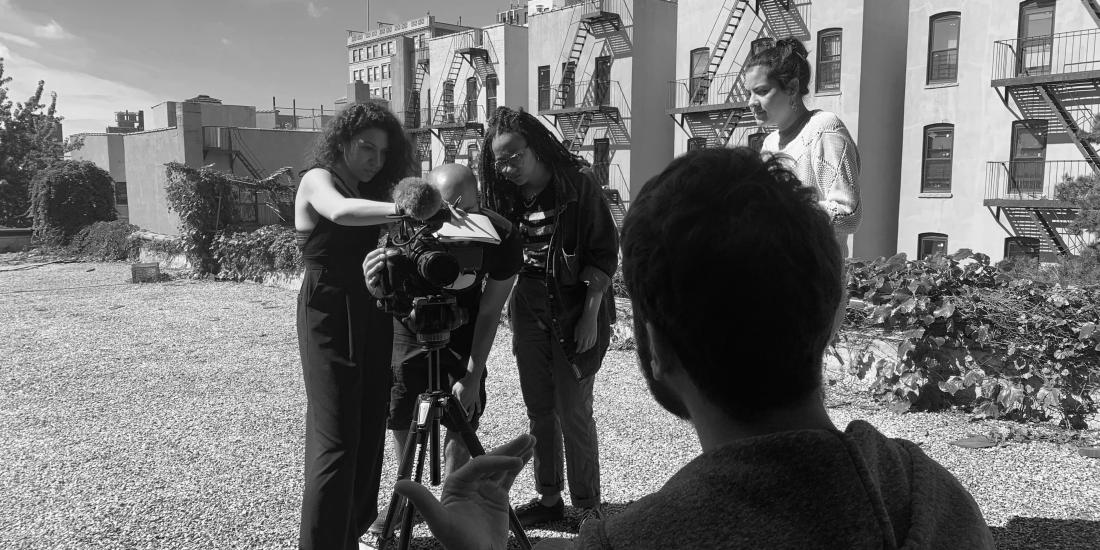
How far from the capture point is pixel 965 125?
19469 millimetres

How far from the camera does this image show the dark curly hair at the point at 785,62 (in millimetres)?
2939

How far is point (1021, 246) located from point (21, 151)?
111 ft

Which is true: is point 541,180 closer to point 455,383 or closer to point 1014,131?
point 455,383

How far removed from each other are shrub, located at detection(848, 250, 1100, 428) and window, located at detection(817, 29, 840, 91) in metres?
16.9

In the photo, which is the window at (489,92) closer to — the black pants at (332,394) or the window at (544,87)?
the window at (544,87)

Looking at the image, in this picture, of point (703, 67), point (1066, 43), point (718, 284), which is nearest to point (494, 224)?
point (718, 284)

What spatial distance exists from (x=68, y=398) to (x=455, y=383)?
512 centimetres

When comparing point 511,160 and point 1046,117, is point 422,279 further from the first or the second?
point 1046,117

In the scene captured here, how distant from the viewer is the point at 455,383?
3.30 metres

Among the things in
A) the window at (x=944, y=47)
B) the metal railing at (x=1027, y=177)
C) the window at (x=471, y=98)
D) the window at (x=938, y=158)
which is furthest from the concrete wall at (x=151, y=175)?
the metal railing at (x=1027, y=177)

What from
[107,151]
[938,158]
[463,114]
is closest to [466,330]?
[938,158]

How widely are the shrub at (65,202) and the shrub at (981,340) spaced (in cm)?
2227

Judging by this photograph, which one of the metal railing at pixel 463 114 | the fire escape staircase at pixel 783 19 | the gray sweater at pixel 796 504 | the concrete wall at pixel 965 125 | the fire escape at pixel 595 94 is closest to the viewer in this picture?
the gray sweater at pixel 796 504

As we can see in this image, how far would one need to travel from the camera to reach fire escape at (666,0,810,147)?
22.1 metres
